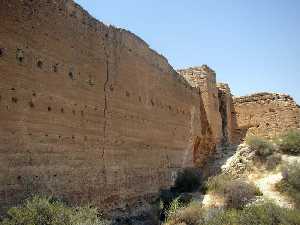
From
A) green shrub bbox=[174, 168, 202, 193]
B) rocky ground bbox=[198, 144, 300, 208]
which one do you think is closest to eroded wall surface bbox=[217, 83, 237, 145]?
rocky ground bbox=[198, 144, 300, 208]

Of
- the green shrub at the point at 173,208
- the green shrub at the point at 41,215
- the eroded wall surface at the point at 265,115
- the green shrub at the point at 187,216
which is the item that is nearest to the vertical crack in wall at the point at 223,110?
the eroded wall surface at the point at 265,115

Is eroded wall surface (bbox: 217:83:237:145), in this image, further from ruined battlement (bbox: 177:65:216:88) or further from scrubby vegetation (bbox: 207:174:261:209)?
scrubby vegetation (bbox: 207:174:261:209)

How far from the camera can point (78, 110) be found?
375 inches

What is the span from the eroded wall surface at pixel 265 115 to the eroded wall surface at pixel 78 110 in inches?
277

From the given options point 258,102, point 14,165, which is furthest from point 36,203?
point 258,102

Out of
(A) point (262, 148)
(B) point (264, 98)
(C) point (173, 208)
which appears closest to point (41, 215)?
(C) point (173, 208)

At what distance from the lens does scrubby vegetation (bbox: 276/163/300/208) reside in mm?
12781

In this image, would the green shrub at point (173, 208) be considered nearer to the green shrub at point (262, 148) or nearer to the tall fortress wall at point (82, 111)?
the tall fortress wall at point (82, 111)

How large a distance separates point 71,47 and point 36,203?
3.67 m

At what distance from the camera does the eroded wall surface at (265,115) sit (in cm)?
1962

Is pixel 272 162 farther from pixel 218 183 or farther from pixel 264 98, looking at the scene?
pixel 264 98

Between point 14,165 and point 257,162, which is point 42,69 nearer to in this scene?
point 14,165

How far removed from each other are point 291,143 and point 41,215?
38.0ft

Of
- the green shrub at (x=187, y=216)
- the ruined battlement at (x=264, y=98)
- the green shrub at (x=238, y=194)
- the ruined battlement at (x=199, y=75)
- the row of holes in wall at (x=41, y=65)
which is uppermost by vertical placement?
the ruined battlement at (x=199, y=75)
